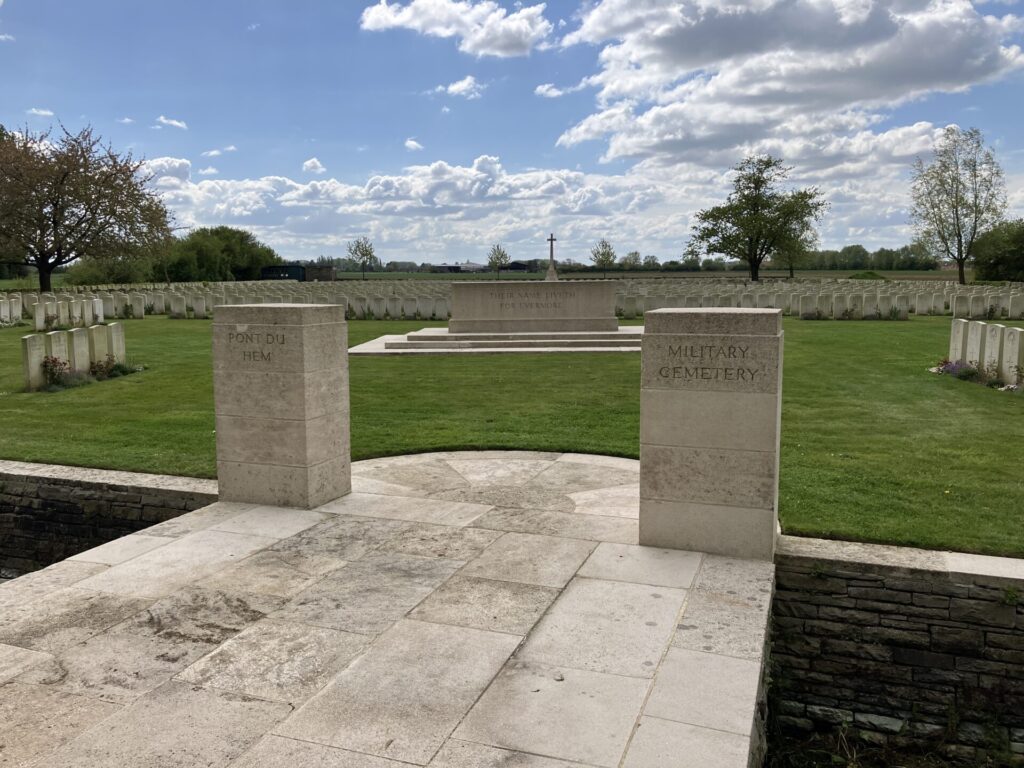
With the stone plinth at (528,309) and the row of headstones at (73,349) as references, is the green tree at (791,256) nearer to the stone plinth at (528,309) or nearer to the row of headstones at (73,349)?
the stone plinth at (528,309)

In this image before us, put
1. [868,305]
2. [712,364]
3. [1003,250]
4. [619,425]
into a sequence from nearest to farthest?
1. [712,364]
2. [619,425]
3. [868,305]
4. [1003,250]

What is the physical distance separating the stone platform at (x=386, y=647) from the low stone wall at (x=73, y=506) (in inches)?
32.1

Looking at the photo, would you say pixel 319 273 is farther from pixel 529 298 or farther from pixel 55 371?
pixel 55 371

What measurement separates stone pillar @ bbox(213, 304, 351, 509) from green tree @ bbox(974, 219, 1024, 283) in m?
43.2

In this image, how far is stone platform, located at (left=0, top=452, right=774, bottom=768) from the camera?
9.02 feet

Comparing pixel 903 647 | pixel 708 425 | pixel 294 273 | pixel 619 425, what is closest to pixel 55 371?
pixel 619 425

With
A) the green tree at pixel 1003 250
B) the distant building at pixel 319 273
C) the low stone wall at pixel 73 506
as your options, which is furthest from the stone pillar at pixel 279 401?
the distant building at pixel 319 273

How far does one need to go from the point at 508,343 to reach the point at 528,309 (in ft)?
3.95

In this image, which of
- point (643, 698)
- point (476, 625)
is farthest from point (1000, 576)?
point (476, 625)

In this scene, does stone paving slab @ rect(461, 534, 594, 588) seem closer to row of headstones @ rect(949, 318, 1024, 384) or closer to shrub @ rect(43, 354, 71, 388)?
row of headstones @ rect(949, 318, 1024, 384)

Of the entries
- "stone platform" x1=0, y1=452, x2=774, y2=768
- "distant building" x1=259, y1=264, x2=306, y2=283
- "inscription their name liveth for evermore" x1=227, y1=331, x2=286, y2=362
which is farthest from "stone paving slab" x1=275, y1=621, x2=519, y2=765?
"distant building" x1=259, y1=264, x2=306, y2=283

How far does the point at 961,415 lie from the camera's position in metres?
8.90

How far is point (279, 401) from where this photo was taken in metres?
5.52

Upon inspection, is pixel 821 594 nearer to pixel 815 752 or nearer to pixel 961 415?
pixel 815 752
